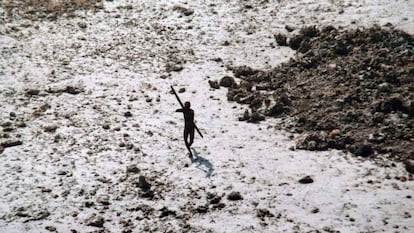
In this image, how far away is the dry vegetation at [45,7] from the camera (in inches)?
1049

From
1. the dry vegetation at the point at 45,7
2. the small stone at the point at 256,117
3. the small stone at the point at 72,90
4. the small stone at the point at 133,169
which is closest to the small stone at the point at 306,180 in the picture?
the small stone at the point at 256,117

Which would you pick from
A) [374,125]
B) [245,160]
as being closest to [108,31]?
[245,160]

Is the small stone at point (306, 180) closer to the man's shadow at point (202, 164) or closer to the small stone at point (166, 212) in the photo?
the man's shadow at point (202, 164)

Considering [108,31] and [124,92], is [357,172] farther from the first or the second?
[108,31]

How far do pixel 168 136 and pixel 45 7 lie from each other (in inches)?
667

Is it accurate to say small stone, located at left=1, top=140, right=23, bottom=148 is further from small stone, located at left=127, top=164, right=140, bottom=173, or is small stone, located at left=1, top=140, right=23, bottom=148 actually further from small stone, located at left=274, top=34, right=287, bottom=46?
small stone, located at left=274, top=34, right=287, bottom=46

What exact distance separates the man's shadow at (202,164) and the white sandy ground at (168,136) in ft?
0.22

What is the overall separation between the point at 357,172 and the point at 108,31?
1768cm

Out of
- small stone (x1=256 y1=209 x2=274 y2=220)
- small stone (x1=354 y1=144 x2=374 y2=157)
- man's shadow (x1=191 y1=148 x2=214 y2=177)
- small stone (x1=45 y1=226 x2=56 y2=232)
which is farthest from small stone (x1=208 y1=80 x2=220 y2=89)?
small stone (x1=45 y1=226 x2=56 y2=232)

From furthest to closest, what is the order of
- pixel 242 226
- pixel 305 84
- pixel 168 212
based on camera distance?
pixel 305 84 < pixel 168 212 < pixel 242 226

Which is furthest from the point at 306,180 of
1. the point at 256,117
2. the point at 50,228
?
the point at 50,228

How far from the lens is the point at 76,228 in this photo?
37.2ft

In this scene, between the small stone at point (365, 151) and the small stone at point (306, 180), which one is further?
the small stone at point (365, 151)

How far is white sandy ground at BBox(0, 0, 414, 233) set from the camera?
11.6 metres
